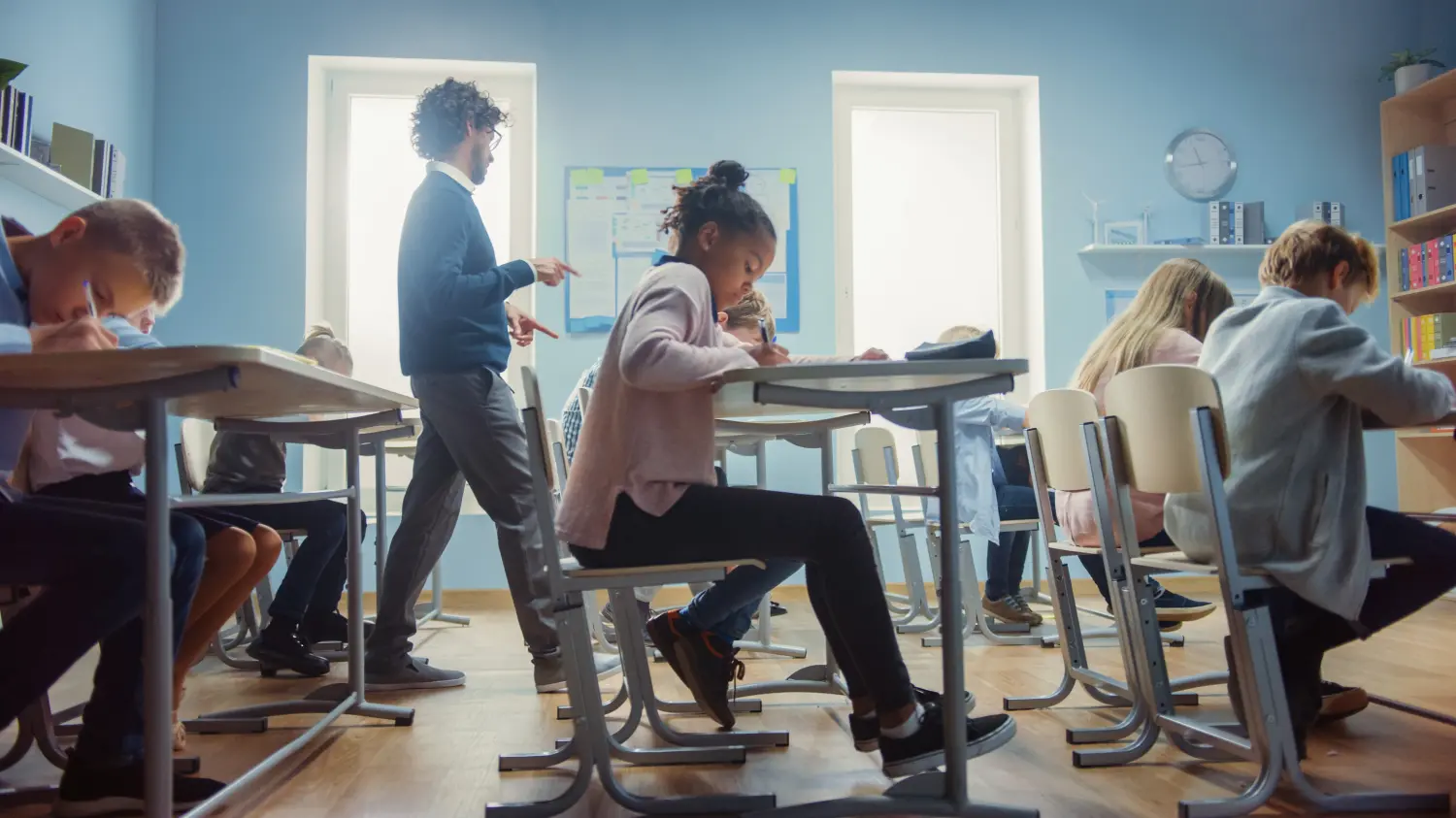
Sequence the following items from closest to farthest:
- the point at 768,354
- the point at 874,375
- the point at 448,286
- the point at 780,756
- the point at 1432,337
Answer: the point at 874,375 < the point at 768,354 < the point at 780,756 < the point at 448,286 < the point at 1432,337

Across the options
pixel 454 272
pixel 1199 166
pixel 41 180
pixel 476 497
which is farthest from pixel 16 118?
pixel 1199 166

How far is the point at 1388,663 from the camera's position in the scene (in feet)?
9.09

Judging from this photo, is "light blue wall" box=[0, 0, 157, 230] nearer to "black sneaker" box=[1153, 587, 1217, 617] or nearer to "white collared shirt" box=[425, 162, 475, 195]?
"white collared shirt" box=[425, 162, 475, 195]

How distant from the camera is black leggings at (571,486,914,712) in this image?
57.4 inches

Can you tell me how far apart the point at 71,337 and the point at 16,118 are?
2.23 meters

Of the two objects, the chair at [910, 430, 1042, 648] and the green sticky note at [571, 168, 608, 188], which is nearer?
the chair at [910, 430, 1042, 648]

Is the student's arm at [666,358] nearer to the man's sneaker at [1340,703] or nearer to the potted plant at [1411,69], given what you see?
the man's sneaker at [1340,703]

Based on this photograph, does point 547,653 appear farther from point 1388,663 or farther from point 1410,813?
point 1388,663

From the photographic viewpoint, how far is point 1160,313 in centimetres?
Result: 239

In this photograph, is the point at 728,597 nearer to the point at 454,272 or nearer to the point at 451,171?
the point at 454,272

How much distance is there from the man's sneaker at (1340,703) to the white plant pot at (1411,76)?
12.3 feet

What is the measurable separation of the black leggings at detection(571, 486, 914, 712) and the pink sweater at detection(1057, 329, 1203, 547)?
670 millimetres

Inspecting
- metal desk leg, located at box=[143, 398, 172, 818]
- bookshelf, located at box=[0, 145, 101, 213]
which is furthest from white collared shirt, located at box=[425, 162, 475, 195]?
metal desk leg, located at box=[143, 398, 172, 818]

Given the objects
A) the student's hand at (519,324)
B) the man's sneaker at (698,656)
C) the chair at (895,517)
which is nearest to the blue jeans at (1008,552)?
the chair at (895,517)
